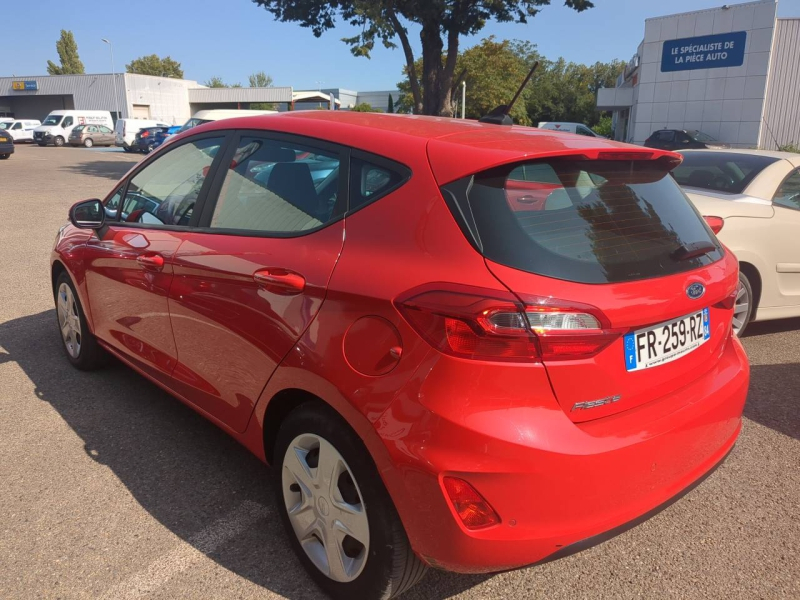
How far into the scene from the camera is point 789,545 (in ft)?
9.00

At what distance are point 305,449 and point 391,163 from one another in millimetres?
1075

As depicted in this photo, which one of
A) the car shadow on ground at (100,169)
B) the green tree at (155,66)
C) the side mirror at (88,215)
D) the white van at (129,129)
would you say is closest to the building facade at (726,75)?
the car shadow on ground at (100,169)

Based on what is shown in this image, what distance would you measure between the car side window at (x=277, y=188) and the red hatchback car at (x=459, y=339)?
1 cm

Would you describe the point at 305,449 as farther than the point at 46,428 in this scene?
No

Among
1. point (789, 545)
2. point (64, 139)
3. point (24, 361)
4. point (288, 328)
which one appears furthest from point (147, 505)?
point (64, 139)

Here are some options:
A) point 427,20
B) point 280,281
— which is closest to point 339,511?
point 280,281

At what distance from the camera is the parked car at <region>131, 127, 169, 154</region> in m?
36.9

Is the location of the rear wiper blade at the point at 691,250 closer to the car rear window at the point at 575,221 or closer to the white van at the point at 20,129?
the car rear window at the point at 575,221

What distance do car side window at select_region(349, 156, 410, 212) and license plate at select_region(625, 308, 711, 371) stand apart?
913 millimetres

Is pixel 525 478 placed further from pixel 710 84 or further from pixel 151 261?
pixel 710 84

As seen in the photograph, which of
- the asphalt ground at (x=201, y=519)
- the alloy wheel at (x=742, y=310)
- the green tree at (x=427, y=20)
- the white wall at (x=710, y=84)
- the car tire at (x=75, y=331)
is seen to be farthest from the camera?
the white wall at (x=710, y=84)

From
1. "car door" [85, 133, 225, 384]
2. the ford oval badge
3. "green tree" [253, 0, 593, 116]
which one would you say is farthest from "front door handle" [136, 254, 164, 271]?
"green tree" [253, 0, 593, 116]

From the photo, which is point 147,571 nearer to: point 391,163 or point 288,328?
point 288,328

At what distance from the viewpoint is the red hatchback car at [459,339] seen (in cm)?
188
